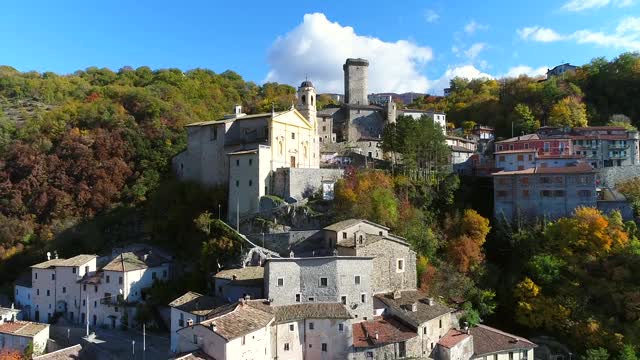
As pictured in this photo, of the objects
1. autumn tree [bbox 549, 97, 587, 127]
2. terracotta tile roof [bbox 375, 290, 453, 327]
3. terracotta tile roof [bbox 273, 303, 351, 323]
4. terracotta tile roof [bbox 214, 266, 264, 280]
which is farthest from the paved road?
autumn tree [bbox 549, 97, 587, 127]

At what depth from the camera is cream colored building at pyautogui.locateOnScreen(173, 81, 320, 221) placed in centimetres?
3922

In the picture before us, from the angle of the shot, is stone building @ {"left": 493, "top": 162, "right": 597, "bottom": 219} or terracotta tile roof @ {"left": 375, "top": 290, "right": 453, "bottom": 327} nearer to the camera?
terracotta tile roof @ {"left": 375, "top": 290, "right": 453, "bottom": 327}

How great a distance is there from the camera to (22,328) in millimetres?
Answer: 35875

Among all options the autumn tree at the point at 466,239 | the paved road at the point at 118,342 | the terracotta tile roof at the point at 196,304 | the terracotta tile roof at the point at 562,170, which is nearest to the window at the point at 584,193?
the terracotta tile roof at the point at 562,170

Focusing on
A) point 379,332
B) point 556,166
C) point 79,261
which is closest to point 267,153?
point 79,261

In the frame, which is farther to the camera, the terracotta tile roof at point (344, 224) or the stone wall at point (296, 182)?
the stone wall at point (296, 182)

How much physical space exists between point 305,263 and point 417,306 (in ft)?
23.6

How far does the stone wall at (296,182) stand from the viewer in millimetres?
38938

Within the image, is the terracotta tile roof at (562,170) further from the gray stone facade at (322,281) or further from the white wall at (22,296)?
the white wall at (22,296)

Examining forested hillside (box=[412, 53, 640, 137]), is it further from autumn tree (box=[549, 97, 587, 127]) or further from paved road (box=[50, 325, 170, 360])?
paved road (box=[50, 325, 170, 360])

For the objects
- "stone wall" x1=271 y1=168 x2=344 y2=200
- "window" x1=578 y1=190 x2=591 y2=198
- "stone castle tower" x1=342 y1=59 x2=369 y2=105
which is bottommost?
"window" x1=578 y1=190 x2=591 y2=198

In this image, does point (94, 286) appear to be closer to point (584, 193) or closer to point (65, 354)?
point (65, 354)

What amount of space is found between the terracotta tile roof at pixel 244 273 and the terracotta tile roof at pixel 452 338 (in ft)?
36.4

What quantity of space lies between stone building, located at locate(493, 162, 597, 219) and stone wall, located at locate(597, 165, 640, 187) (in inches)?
131
